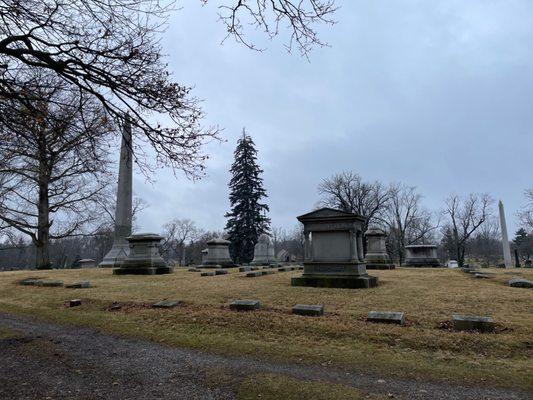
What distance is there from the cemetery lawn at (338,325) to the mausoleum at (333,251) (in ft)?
2.88

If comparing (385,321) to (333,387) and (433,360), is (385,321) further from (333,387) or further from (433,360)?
(333,387)

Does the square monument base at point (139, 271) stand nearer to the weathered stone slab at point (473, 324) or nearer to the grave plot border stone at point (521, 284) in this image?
the weathered stone slab at point (473, 324)

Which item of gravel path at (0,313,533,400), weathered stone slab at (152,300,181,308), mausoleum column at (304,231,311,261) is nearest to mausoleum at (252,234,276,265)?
mausoleum column at (304,231,311,261)

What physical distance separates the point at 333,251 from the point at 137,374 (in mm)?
8812

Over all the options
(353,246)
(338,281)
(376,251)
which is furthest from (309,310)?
(376,251)

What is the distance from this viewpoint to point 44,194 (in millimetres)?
27875

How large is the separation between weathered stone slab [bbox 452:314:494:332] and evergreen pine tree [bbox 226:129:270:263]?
3634 centimetres

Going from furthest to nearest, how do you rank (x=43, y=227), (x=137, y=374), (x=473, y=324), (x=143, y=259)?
(x=43, y=227), (x=143, y=259), (x=473, y=324), (x=137, y=374)

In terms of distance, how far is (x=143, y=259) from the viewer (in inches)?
714

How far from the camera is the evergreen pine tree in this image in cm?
4344

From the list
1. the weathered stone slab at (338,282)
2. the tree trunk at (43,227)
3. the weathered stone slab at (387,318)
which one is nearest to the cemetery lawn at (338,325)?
the weathered stone slab at (387,318)

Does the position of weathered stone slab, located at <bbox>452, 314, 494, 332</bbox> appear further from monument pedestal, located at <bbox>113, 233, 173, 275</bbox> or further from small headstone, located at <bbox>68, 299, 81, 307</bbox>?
monument pedestal, located at <bbox>113, 233, 173, 275</bbox>

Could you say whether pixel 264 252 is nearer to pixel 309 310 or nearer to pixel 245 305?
pixel 245 305

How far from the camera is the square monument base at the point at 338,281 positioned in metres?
12.0
